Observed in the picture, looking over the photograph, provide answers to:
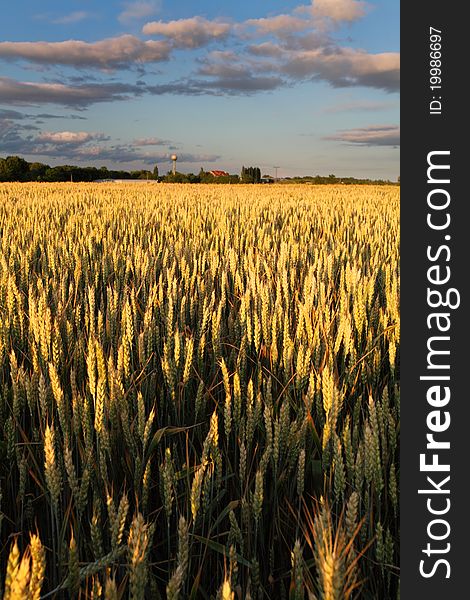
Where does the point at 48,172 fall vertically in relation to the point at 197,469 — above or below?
above

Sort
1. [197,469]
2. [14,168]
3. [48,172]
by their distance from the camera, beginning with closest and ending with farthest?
[197,469], [14,168], [48,172]

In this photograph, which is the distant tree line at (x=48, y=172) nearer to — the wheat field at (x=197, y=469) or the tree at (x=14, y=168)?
the tree at (x=14, y=168)

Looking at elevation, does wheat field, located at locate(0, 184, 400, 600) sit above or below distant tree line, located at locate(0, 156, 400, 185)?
below

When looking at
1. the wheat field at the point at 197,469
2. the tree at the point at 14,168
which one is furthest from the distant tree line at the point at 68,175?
the wheat field at the point at 197,469

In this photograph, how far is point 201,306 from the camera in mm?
1892

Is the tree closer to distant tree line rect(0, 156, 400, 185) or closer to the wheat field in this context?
distant tree line rect(0, 156, 400, 185)

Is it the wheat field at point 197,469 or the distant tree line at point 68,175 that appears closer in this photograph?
the wheat field at point 197,469

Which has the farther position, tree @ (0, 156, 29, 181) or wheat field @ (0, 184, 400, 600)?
tree @ (0, 156, 29, 181)

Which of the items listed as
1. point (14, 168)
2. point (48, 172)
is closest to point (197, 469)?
point (14, 168)

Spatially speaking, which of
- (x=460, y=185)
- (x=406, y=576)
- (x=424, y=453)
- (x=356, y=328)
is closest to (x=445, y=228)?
(x=460, y=185)

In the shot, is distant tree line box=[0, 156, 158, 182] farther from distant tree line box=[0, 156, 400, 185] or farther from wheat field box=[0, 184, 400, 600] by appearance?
wheat field box=[0, 184, 400, 600]

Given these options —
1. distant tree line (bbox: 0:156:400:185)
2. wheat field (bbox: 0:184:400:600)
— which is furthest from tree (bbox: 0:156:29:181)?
wheat field (bbox: 0:184:400:600)

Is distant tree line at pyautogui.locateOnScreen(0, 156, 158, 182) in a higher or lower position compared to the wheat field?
higher

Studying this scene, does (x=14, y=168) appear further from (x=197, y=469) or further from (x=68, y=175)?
(x=197, y=469)
